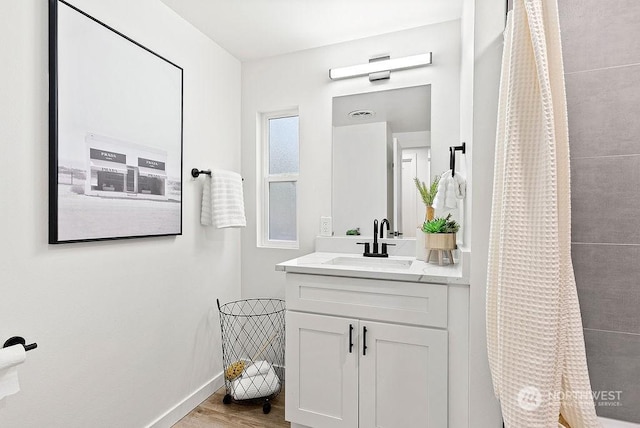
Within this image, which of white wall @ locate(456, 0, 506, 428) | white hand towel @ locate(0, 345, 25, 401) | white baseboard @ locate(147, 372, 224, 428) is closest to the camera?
white hand towel @ locate(0, 345, 25, 401)

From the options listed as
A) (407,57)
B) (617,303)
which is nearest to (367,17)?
(407,57)

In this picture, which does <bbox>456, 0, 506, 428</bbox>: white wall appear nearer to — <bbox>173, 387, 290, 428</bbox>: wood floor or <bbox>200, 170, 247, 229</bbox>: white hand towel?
<bbox>173, 387, 290, 428</bbox>: wood floor

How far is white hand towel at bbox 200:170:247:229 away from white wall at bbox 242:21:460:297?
0.32 m

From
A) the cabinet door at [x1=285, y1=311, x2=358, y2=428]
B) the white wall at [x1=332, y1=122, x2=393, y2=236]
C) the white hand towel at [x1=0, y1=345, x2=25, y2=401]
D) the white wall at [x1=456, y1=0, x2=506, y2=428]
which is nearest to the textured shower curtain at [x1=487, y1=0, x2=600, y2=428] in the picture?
the white wall at [x1=456, y1=0, x2=506, y2=428]

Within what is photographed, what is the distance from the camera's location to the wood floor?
1.89 m

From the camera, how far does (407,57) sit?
207cm

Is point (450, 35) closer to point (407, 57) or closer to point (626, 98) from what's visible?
point (407, 57)

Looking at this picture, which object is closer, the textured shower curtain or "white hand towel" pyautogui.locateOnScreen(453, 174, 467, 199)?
the textured shower curtain

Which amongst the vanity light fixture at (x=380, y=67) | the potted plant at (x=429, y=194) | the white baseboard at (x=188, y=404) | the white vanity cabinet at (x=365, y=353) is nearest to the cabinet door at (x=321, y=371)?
the white vanity cabinet at (x=365, y=353)

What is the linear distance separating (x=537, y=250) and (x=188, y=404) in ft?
6.70

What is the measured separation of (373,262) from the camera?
200cm

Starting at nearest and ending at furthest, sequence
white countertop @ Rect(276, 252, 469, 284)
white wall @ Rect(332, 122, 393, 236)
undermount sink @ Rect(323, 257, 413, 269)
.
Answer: white countertop @ Rect(276, 252, 469, 284), undermount sink @ Rect(323, 257, 413, 269), white wall @ Rect(332, 122, 393, 236)

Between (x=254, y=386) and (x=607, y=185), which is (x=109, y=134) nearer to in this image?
(x=254, y=386)

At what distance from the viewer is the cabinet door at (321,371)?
1636 mm
